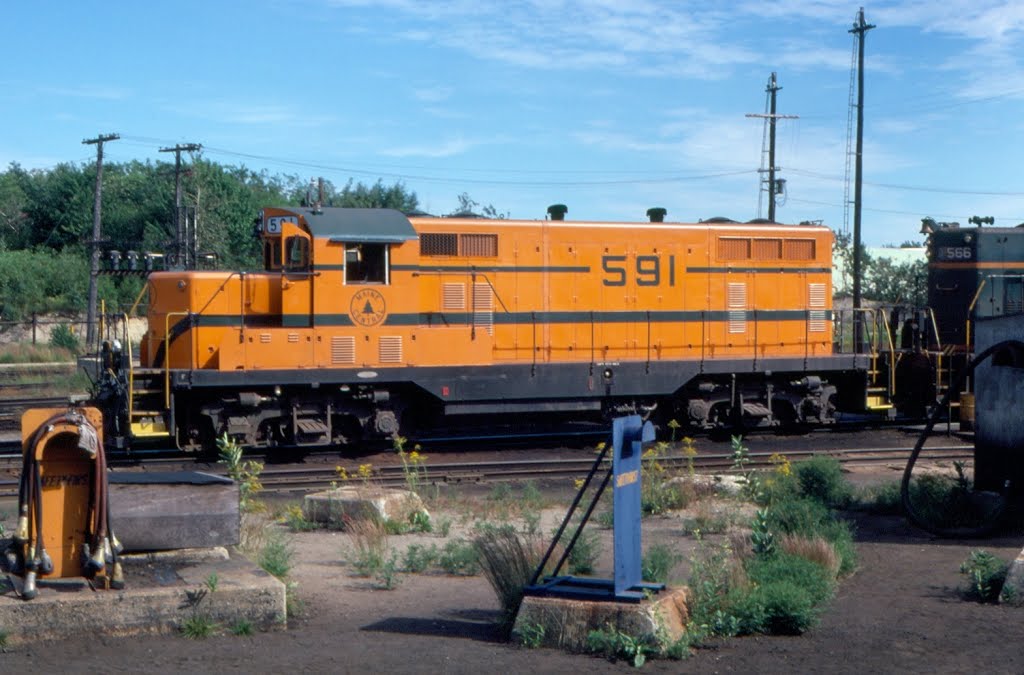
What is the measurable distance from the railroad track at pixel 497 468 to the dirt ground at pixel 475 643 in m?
5.58

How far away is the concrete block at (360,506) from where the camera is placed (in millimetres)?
10938

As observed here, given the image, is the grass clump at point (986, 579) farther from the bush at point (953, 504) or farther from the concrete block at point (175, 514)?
the concrete block at point (175, 514)

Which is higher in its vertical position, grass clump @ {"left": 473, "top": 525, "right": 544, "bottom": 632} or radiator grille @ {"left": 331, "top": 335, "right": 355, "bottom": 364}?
radiator grille @ {"left": 331, "top": 335, "right": 355, "bottom": 364}

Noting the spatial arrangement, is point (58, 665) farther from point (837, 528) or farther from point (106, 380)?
point (106, 380)

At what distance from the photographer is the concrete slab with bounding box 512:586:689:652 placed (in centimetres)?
673

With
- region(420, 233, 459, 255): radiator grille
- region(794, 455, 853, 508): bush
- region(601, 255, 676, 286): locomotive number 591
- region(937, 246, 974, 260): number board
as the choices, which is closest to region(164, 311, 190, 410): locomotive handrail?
region(420, 233, 459, 255): radiator grille

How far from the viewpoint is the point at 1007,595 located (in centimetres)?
786

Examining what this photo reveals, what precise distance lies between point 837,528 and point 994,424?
2228 mm

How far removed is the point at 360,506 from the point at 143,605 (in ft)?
13.1

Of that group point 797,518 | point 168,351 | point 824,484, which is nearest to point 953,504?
point 824,484

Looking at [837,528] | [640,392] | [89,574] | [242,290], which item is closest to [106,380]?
[242,290]

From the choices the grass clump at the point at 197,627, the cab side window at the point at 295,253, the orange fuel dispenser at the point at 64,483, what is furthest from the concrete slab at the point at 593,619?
the cab side window at the point at 295,253

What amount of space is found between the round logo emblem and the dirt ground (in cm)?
735

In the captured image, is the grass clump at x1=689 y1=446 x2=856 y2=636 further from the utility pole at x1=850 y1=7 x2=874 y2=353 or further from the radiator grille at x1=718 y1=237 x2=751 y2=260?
the utility pole at x1=850 y1=7 x2=874 y2=353
